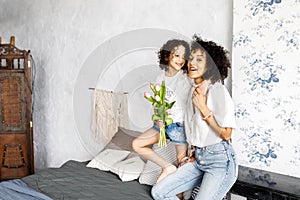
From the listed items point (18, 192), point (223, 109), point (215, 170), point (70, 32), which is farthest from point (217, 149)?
point (70, 32)

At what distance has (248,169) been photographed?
2457 millimetres

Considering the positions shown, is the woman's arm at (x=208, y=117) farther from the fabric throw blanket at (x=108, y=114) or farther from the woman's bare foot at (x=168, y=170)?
the fabric throw blanket at (x=108, y=114)

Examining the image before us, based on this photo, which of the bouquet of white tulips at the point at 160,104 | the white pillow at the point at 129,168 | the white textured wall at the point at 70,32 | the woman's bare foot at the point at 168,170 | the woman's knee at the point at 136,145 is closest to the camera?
the bouquet of white tulips at the point at 160,104

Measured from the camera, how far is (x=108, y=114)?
10.4 feet

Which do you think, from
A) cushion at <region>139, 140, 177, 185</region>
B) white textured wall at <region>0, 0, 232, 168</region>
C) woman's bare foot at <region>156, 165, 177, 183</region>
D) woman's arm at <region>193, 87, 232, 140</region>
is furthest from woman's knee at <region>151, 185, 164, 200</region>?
white textured wall at <region>0, 0, 232, 168</region>

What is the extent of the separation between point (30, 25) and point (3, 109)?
3.39 feet

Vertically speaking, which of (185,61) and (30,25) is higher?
(30,25)

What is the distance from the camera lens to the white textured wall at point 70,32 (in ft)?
9.04

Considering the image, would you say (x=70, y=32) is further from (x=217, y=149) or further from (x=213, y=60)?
(x=217, y=149)

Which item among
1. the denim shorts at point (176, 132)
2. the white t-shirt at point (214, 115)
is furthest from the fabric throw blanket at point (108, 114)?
the white t-shirt at point (214, 115)

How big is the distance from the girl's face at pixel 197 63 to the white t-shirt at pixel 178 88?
9cm

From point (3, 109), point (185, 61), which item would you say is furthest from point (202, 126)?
point (3, 109)

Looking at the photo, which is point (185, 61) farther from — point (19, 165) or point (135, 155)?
point (19, 165)

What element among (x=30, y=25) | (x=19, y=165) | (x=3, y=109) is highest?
(x=30, y=25)
